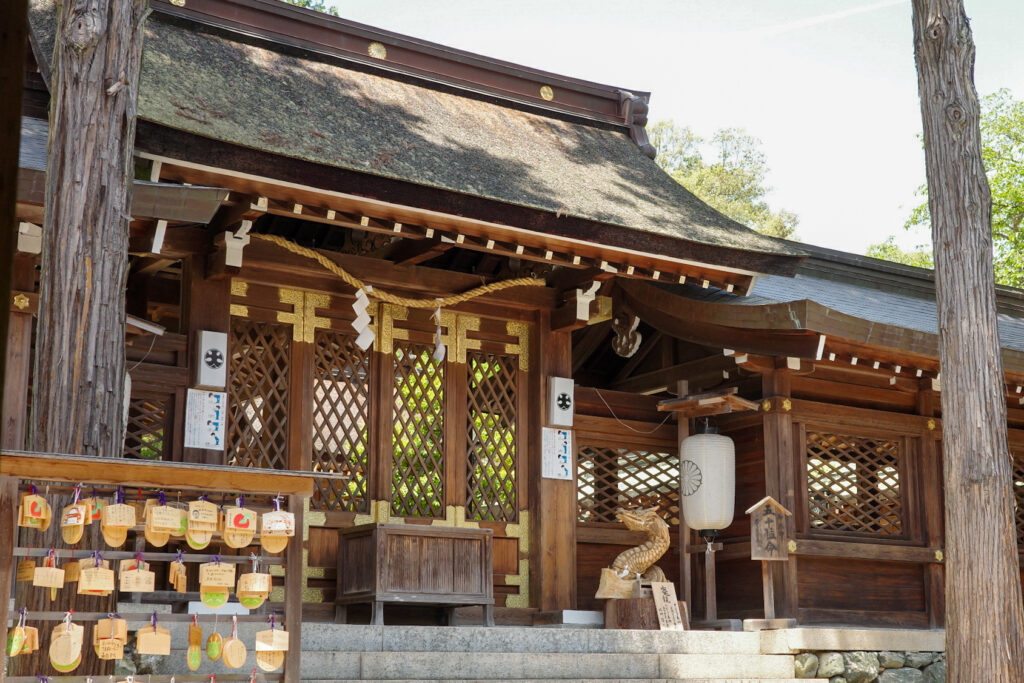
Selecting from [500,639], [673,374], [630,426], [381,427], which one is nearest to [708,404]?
[630,426]

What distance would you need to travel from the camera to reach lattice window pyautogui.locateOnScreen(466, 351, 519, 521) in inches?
340

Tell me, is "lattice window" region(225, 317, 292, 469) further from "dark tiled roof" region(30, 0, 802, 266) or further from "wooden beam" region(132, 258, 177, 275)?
"dark tiled roof" region(30, 0, 802, 266)

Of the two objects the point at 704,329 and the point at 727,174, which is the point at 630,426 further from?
the point at 727,174

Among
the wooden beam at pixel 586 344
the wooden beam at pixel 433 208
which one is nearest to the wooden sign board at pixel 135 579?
the wooden beam at pixel 433 208

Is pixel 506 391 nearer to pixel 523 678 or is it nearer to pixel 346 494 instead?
pixel 346 494

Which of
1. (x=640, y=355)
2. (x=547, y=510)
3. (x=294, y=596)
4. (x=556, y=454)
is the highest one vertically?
(x=640, y=355)

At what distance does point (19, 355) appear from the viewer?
6359 mm

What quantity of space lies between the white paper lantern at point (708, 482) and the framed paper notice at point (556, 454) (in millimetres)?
869

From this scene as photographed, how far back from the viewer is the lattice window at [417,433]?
8352 mm

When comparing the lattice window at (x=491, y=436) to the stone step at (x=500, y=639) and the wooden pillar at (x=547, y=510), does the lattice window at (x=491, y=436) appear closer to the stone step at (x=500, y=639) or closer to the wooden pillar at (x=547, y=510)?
the wooden pillar at (x=547, y=510)

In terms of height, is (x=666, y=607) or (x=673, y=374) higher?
(x=673, y=374)

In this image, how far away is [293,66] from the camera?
8812 mm

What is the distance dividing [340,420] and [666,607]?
2.56m

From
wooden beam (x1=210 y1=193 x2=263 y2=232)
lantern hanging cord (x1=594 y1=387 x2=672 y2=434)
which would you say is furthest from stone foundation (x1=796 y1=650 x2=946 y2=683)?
wooden beam (x1=210 y1=193 x2=263 y2=232)
